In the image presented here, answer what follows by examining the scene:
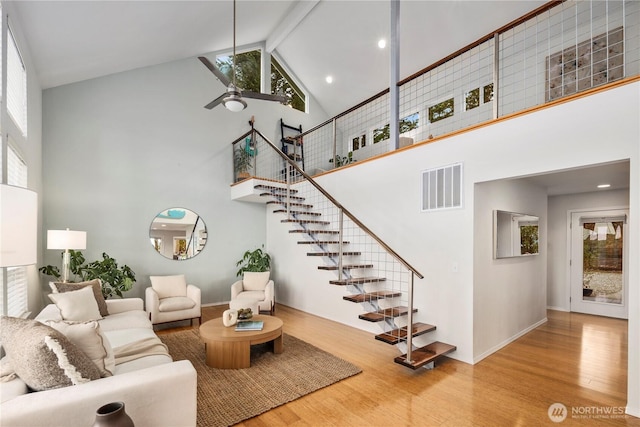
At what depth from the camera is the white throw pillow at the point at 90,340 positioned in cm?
207

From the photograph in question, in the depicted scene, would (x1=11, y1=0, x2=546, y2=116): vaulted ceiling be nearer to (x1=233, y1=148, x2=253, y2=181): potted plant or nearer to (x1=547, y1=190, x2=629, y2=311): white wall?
(x1=233, y1=148, x2=253, y2=181): potted plant

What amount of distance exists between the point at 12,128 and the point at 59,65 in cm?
185

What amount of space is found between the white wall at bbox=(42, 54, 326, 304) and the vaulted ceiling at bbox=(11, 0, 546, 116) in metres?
0.41

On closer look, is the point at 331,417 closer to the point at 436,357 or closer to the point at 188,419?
the point at 188,419

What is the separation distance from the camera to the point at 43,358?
175 cm

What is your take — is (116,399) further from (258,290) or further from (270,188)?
(270,188)

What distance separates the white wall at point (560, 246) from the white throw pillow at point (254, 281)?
5.82 meters

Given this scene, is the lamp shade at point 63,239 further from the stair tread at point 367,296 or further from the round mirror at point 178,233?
the stair tread at point 367,296

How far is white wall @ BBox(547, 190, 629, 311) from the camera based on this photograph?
6.24 meters

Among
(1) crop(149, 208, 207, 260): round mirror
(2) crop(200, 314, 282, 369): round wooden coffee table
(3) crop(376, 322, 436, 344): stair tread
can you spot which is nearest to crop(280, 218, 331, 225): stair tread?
(2) crop(200, 314, 282, 369): round wooden coffee table

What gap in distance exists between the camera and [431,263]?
412 cm

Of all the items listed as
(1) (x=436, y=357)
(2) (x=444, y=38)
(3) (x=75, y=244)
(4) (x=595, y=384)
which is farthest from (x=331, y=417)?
(2) (x=444, y=38)

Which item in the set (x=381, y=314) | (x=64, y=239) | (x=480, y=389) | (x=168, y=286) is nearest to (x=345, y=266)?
(x=381, y=314)

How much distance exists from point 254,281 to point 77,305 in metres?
2.96
